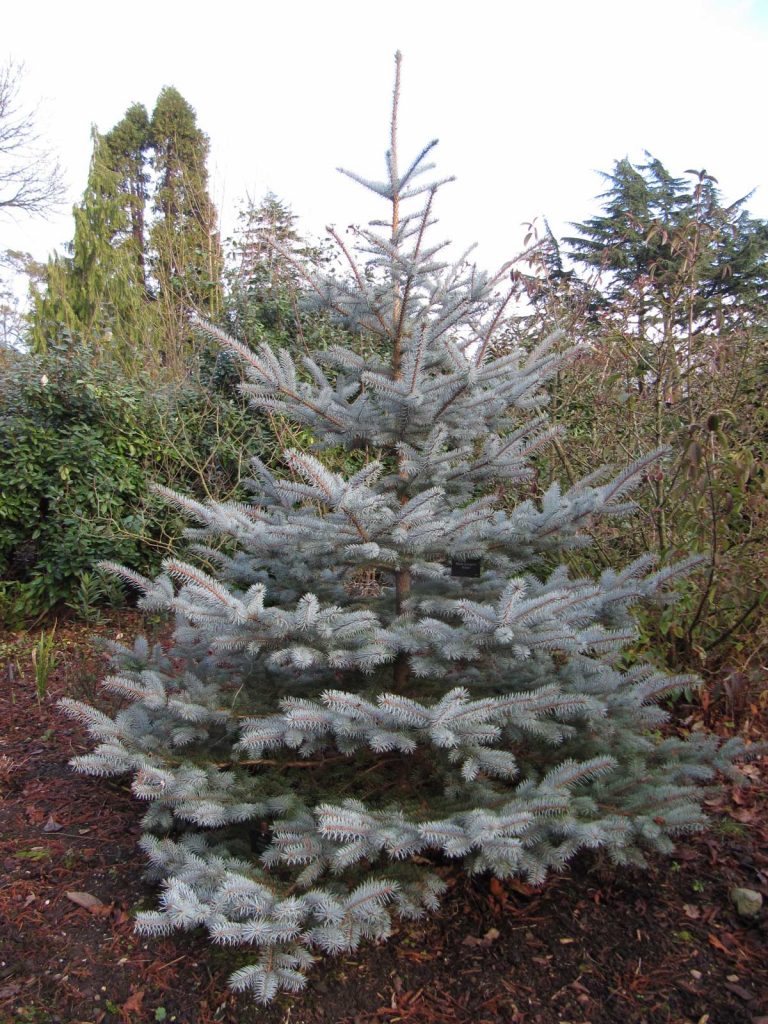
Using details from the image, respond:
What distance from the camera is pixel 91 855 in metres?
2.53

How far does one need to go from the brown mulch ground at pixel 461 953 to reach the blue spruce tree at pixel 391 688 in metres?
0.15

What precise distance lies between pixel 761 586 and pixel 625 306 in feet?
6.29

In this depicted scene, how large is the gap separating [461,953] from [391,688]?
898 mm

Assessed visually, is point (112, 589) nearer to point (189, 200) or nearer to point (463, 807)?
point (463, 807)

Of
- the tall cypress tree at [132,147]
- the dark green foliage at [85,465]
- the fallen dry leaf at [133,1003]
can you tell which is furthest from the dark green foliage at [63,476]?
the tall cypress tree at [132,147]

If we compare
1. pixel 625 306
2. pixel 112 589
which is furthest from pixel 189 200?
pixel 625 306

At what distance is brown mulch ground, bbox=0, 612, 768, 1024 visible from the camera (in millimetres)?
1887

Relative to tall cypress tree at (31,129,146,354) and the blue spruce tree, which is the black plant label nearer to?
the blue spruce tree

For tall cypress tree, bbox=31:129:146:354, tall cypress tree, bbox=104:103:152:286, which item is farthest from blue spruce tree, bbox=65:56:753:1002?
tall cypress tree, bbox=104:103:152:286

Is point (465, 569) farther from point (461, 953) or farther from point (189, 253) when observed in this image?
point (189, 253)

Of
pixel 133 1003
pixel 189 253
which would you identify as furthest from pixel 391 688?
pixel 189 253

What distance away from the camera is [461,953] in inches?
83.4

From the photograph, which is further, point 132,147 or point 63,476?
point 132,147

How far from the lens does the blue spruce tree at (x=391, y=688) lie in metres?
1.96
